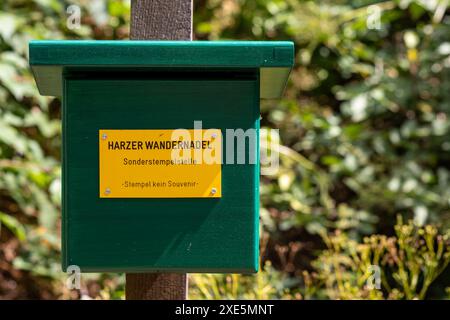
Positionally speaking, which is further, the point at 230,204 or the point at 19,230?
the point at 19,230

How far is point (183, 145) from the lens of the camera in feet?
4.60

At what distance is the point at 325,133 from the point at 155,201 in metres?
1.84

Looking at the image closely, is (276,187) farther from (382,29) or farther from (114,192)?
(114,192)

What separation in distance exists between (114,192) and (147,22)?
0.44 metres

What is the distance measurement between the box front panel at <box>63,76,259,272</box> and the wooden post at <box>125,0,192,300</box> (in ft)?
0.72

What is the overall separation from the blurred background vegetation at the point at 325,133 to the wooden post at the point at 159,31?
3.54ft

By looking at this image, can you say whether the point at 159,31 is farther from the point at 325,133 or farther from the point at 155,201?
the point at 325,133

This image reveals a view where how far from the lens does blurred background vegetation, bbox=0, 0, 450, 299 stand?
2902mm

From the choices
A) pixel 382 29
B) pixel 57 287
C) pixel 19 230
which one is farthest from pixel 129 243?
pixel 382 29

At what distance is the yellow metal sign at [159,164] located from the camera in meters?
1.40
